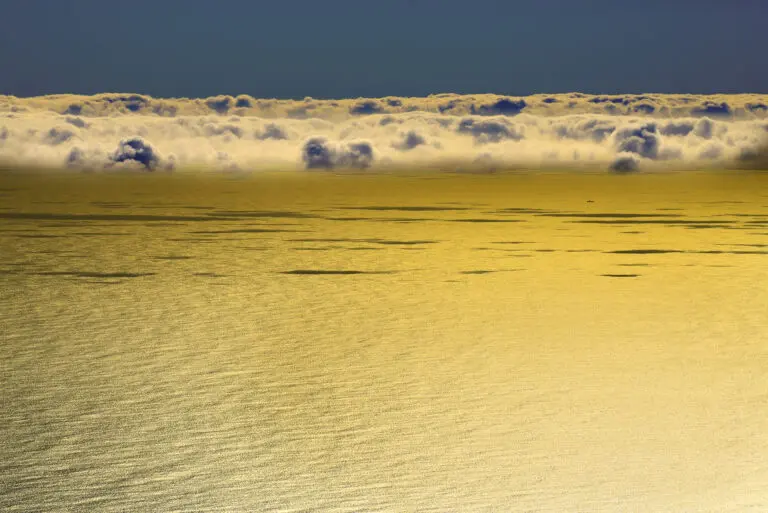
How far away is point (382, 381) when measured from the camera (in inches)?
402

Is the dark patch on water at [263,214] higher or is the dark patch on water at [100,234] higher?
the dark patch on water at [263,214]

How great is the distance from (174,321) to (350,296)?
11.1ft

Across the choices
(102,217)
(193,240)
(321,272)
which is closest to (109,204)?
(102,217)

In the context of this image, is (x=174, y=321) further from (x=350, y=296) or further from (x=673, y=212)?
(x=673, y=212)

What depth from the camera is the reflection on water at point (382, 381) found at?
7.00 m

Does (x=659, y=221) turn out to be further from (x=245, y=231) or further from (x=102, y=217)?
(x=102, y=217)

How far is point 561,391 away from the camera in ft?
31.9

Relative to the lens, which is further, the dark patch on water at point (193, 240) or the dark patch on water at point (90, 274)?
the dark patch on water at point (193, 240)

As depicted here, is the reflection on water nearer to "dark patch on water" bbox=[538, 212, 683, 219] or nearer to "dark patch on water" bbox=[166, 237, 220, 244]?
"dark patch on water" bbox=[166, 237, 220, 244]

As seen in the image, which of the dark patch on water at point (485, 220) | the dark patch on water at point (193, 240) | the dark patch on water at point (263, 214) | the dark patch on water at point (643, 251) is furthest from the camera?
the dark patch on water at point (263, 214)

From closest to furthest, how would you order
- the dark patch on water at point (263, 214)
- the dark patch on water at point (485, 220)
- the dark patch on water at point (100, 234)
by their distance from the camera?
the dark patch on water at point (100, 234)
the dark patch on water at point (485, 220)
the dark patch on water at point (263, 214)

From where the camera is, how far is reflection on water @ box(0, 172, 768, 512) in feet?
23.0

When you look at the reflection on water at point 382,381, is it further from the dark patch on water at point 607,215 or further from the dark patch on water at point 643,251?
the dark patch on water at point 607,215

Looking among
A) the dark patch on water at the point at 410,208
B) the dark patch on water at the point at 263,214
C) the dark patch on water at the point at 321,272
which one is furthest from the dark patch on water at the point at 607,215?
the dark patch on water at the point at 321,272
